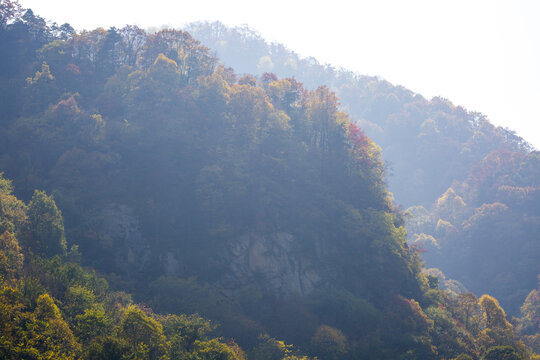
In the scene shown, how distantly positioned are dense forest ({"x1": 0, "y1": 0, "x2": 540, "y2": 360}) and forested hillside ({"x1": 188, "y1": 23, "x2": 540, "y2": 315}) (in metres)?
15.6

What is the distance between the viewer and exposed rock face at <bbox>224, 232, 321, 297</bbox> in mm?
48500

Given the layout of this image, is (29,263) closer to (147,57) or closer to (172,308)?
(172,308)

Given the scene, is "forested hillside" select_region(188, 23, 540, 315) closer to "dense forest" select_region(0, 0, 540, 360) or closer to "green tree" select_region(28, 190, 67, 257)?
"dense forest" select_region(0, 0, 540, 360)

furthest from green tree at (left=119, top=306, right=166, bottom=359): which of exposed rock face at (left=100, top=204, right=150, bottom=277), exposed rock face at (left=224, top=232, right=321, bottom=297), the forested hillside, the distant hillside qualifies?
the distant hillside

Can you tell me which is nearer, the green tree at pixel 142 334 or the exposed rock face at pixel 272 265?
the green tree at pixel 142 334

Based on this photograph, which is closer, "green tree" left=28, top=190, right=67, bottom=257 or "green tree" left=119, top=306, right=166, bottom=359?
"green tree" left=119, top=306, right=166, bottom=359

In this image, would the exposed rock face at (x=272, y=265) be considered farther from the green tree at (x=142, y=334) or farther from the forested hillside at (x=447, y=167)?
the forested hillside at (x=447, y=167)

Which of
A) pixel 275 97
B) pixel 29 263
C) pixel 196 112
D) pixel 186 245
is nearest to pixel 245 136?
pixel 196 112

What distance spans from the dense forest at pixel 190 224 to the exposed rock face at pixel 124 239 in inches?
6.6

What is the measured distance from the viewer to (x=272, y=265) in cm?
4962

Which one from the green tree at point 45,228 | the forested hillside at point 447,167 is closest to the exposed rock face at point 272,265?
the green tree at point 45,228

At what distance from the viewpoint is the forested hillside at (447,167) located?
94.6m

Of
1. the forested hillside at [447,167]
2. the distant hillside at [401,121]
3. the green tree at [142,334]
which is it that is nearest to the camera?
the green tree at [142,334]

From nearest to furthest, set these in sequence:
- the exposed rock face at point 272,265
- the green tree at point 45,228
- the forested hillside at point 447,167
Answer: the green tree at point 45,228
the exposed rock face at point 272,265
the forested hillside at point 447,167
